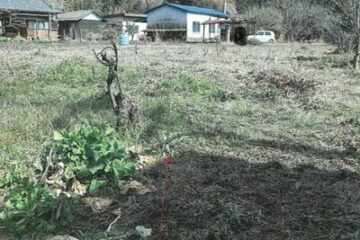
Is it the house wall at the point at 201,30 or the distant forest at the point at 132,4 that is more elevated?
the distant forest at the point at 132,4

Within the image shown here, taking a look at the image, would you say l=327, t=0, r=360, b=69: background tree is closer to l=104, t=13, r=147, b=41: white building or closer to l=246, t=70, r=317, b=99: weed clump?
l=246, t=70, r=317, b=99: weed clump

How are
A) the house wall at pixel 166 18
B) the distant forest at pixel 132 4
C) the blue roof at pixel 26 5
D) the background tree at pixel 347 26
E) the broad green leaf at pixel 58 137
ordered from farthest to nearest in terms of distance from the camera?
the distant forest at pixel 132 4 → the house wall at pixel 166 18 → the blue roof at pixel 26 5 → the background tree at pixel 347 26 → the broad green leaf at pixel 58 137

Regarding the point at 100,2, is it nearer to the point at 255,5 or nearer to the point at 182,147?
the point at 255,5

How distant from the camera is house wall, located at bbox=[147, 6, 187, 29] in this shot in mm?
41094

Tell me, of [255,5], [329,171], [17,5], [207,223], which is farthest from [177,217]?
[255,5]

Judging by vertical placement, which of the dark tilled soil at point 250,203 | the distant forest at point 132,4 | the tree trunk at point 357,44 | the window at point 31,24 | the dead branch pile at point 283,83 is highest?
the distant forest at point 132,4

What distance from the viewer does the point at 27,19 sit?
35.6 metres

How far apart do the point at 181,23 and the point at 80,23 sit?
9152 mm

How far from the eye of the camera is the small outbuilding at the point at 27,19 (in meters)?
33.3

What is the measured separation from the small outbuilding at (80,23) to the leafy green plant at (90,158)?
38.7m

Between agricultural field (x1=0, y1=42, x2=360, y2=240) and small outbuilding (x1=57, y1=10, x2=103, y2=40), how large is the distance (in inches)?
1345

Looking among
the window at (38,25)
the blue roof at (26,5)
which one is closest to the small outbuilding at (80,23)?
the window at (38,25)

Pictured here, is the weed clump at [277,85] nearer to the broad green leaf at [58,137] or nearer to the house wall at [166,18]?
the broad green leaf at [58,137]

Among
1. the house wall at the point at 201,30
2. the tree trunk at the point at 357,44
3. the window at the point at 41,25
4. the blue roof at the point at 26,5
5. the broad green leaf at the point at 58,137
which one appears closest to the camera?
the broad green leaf at the point at 58,137
